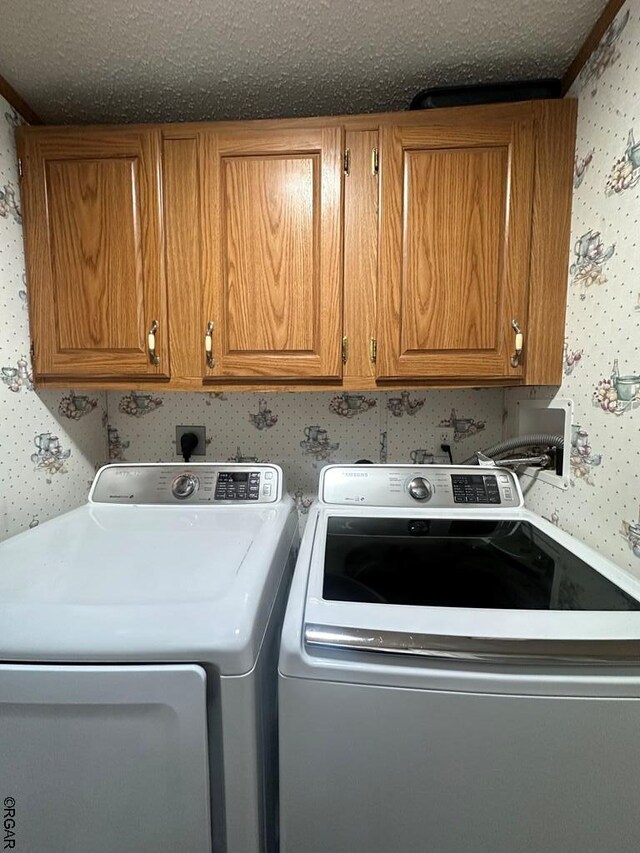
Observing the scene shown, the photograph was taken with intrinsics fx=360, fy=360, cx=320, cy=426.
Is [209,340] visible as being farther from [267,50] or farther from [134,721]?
[134,721]

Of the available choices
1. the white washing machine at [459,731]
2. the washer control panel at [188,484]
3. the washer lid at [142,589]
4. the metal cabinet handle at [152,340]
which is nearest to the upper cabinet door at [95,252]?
the metal cabinet handle at [152,340]

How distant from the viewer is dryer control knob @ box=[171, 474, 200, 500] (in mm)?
1136

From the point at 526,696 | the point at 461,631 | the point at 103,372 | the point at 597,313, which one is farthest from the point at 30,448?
the point at 597,313

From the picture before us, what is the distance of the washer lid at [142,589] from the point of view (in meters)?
0.55

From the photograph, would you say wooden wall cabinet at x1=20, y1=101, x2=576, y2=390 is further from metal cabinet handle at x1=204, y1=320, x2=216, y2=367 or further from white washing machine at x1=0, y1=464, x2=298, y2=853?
white washing machine at x1=0, y1=464, x2=298, y2=853

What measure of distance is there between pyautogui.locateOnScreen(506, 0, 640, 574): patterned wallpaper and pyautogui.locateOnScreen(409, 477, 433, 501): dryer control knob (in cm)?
36

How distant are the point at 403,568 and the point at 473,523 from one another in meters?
0.34

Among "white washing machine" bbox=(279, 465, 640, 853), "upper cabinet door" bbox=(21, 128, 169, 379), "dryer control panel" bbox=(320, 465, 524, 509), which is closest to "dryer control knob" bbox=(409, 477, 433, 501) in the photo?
"dryer control panel" bbox=(320, 465, 524, 509)

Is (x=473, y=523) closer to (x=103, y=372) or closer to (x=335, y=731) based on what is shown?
(x=335, y=731)

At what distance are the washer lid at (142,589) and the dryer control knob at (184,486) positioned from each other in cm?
16

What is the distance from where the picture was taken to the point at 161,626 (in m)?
0.56

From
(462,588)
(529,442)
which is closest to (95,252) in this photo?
(462,588)

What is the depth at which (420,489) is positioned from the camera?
1118 mm

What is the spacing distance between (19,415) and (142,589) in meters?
0.80
